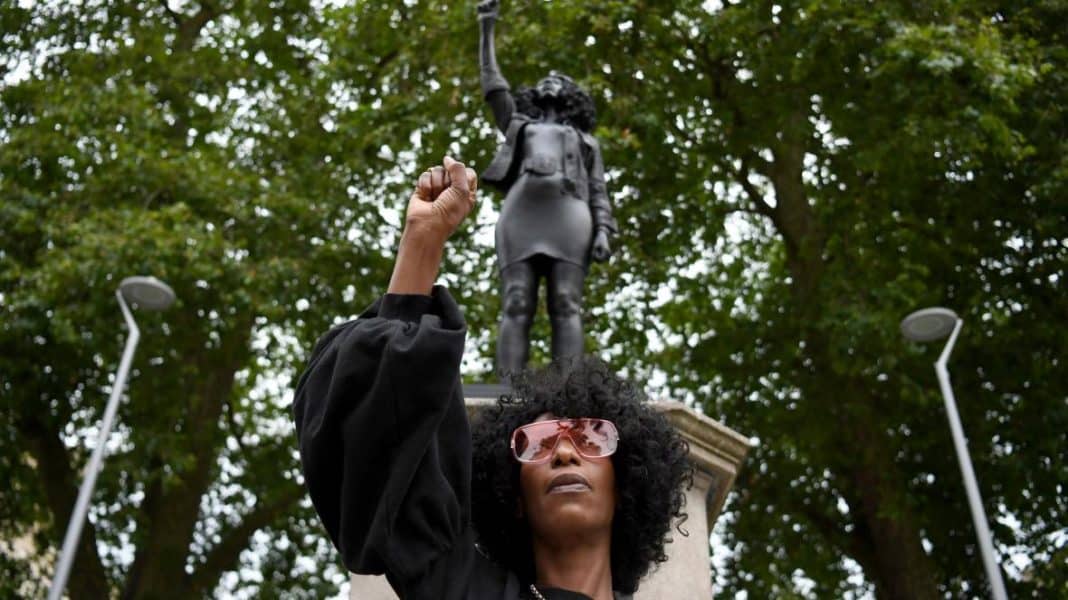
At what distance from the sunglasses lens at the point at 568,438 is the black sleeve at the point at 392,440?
0.26 metres

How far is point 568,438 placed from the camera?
98.4 inches

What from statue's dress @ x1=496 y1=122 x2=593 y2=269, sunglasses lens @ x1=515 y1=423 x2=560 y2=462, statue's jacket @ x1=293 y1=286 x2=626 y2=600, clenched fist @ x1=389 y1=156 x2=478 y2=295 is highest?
statue's dress @ x1=496 y1=122 x2=593 y2=269

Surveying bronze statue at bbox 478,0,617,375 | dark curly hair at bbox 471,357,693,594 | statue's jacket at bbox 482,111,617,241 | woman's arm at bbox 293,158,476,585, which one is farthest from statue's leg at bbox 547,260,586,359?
woman's arm at bbox 293,158,476,585

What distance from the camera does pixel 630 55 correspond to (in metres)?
12.7

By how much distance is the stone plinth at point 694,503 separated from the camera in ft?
15.4

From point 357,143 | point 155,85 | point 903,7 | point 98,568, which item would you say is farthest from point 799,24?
point 98,568

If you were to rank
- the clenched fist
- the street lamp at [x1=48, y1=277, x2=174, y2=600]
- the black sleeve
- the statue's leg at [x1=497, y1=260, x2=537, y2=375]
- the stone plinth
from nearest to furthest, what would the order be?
the black sleeve → the clenched fist → the stone plinth → the statue's leg at [x1=497, y1=260, x2=537, y2=375] → the street lamp at [x1=48, y1=277, x2=174, y2=600]

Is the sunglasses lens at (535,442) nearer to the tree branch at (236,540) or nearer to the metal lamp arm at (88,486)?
the metal lamp arm at (88,486)

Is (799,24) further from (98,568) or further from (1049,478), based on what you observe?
(98,568)

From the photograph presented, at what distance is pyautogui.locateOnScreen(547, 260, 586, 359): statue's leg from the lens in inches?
233

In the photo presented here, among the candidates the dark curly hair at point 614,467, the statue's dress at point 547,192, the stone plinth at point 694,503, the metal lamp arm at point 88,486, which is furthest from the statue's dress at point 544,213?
the metal lamp arm at point 88,486

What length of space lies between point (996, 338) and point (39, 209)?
9.03m

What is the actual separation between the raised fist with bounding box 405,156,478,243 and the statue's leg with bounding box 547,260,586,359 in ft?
11.4

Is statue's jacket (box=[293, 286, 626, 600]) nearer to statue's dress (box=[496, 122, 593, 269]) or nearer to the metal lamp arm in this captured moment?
statue's dress (box=[496, 122, 593, 269])
